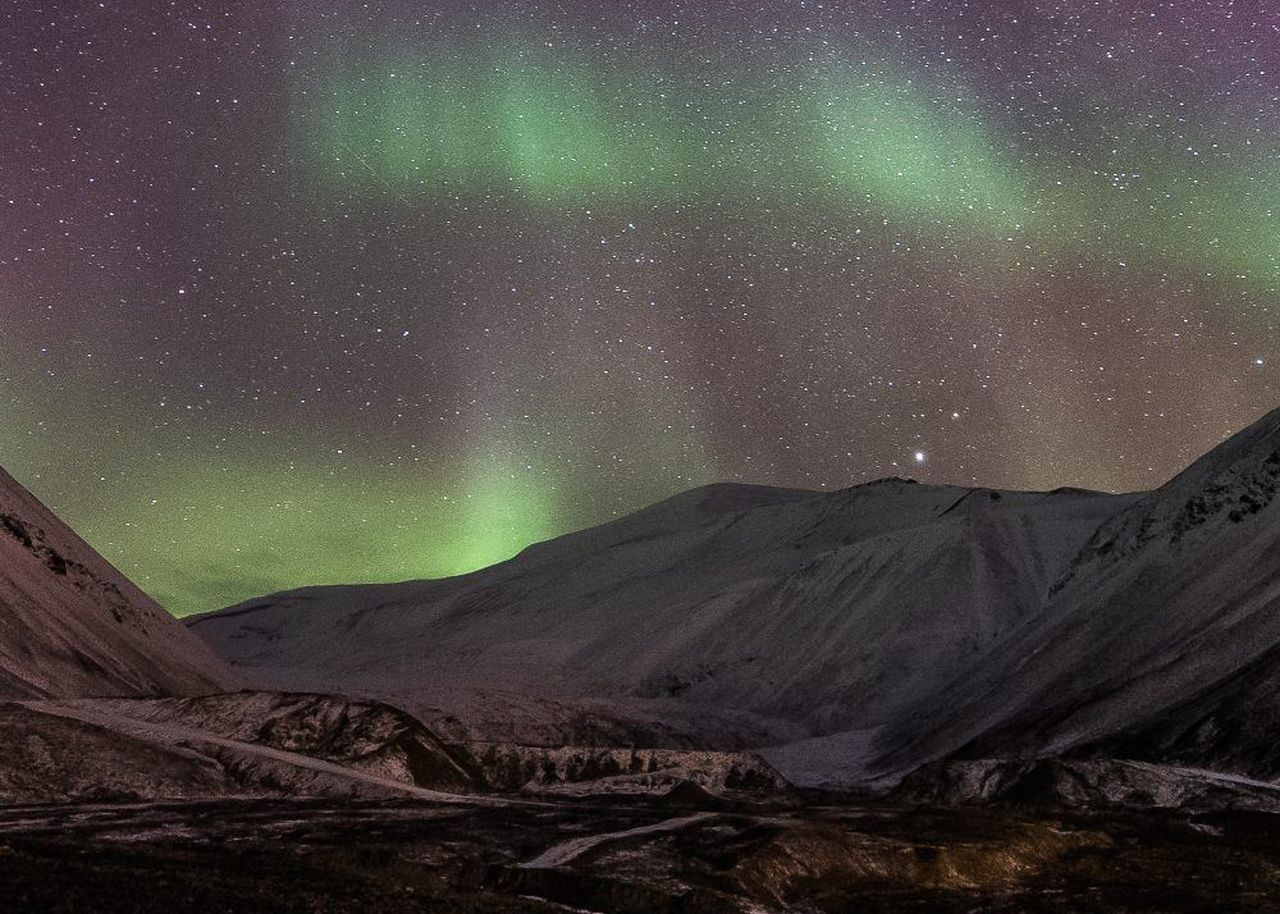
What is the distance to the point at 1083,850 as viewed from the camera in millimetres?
22578

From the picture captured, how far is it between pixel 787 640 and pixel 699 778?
5553 cm

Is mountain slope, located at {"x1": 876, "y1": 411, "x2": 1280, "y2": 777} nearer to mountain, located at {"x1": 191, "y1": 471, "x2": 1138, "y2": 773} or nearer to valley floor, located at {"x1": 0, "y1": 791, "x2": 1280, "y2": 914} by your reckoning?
mountain, located at {"x1": 191, "y1": 471, "x2": 1138, "y2": 773}

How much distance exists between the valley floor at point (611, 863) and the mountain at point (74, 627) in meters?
23.2

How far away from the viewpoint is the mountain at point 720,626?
7938cm

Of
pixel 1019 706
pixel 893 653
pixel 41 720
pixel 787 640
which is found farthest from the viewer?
pixel 787 640

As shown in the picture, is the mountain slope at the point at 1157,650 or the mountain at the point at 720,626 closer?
the mountain slope at the point at 1157,650

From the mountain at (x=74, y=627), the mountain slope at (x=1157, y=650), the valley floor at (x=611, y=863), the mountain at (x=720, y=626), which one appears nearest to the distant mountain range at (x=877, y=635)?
the mountain slope at (x=1157, y=650)

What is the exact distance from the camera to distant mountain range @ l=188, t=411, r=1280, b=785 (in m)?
53.2

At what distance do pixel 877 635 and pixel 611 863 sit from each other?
79.1 m

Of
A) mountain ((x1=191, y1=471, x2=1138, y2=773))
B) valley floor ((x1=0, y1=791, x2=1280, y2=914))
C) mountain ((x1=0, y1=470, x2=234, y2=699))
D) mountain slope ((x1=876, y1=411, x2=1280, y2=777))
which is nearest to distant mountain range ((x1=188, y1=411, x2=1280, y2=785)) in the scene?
mountain slope ((x1=876, y1=411, x2=1280, y2=777))

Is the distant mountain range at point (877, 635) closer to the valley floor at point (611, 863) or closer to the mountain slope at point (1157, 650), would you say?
the mountain slope at point (1157, 650)

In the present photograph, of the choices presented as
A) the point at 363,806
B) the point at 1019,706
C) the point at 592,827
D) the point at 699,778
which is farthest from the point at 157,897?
the point at 1019,706

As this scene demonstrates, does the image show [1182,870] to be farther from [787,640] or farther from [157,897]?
[787,640]

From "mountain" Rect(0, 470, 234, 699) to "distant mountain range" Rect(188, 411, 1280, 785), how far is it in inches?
539
